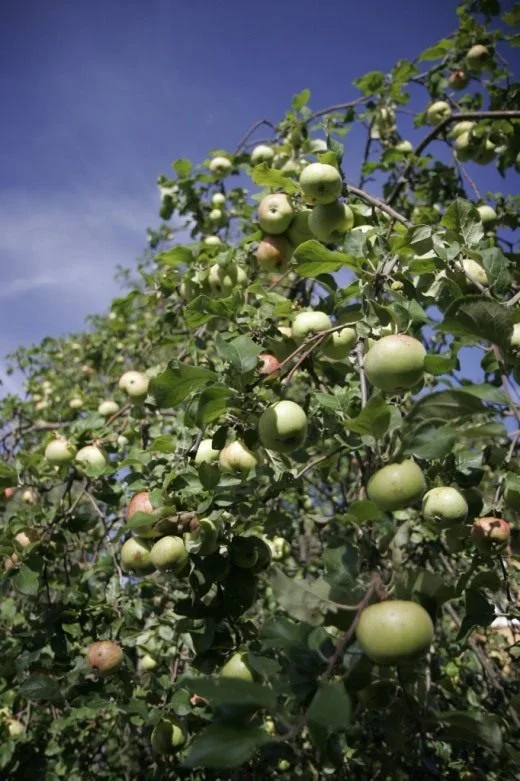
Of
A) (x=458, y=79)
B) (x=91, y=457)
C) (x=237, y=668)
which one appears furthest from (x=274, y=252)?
(x=458, y=79)

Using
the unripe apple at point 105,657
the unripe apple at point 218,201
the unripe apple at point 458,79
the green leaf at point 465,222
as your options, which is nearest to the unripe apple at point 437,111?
the unripe apple at point 458,79

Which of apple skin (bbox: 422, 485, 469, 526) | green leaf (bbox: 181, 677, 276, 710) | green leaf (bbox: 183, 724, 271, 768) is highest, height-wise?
apple skin (bbox: 422, 485, 469, 526)

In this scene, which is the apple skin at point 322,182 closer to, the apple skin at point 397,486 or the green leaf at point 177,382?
the green leaf at point 177,382

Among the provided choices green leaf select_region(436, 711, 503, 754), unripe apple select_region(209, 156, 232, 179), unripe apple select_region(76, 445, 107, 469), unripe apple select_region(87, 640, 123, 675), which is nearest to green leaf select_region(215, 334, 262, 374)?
green leaf select_region(436, 711, 503, 754)

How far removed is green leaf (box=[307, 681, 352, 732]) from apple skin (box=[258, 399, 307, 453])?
617mm

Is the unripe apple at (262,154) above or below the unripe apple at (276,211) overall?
above

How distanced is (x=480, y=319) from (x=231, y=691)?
85 cm

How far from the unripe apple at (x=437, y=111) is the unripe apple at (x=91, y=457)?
3016 mm

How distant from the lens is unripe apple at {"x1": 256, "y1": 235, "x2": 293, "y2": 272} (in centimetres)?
197

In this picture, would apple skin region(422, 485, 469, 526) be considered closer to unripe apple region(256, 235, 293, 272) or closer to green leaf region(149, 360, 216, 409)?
green leaf region(149, 360, 216, 409)

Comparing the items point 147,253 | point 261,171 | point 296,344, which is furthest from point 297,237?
point 147,253

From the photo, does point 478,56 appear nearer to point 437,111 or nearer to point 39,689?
point 437,111

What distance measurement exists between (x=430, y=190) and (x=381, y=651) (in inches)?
141

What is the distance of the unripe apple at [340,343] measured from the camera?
1.70m
